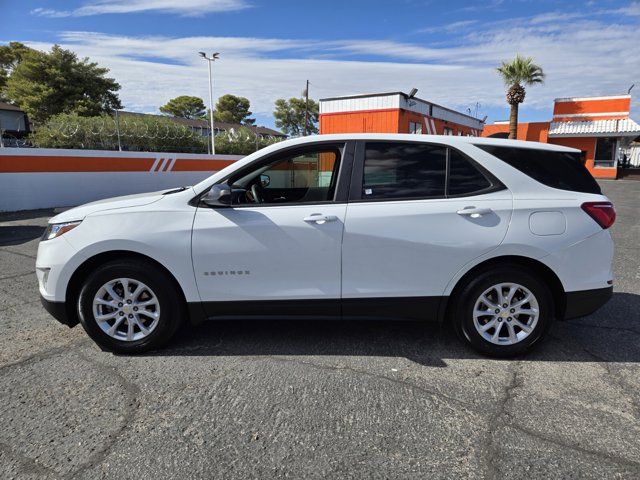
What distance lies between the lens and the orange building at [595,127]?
94.6 ft

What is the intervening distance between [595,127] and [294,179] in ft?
105

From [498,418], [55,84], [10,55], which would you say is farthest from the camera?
[10,55]

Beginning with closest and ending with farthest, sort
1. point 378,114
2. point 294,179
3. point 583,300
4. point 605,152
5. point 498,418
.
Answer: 1. point 498,418
2. point 583,300
3. point 294,179
4. point 378,114
5. point 605,152

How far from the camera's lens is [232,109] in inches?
3206

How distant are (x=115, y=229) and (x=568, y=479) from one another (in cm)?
323

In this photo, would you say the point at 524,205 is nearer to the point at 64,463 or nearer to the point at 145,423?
the point at 145,423

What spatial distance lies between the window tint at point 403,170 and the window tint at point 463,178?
0.06m

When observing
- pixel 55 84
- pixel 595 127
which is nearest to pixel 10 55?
pixel 55 84

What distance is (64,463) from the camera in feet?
7.34

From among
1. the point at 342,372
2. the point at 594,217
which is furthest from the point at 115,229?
the point at 594,217

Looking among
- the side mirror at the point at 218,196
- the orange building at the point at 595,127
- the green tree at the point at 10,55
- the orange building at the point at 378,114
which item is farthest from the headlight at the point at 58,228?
the green tree at the point at 10,55

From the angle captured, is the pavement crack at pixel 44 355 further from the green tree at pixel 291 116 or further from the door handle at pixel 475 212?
the green tree at pixel 291 116

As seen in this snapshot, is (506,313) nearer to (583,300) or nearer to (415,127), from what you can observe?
(583,300)

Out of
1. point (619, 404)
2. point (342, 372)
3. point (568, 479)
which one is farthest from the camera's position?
point (342, 372)
